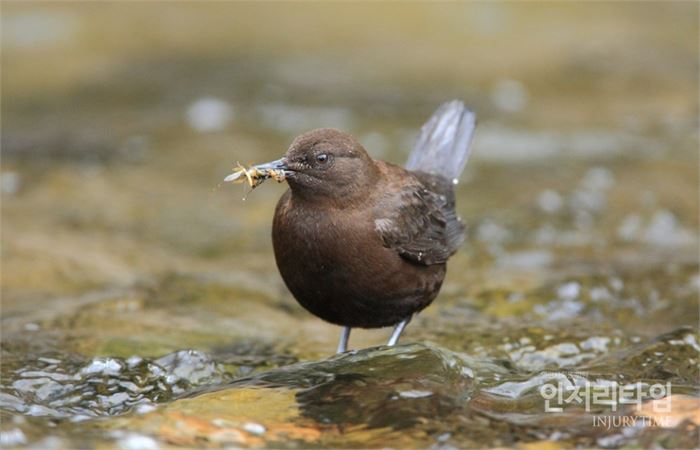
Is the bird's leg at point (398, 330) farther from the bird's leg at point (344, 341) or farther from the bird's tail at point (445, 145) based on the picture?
the bird's tail at point (445, 145)

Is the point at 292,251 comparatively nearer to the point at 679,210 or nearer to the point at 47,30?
the point at 679,210

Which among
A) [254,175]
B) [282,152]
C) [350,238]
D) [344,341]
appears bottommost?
[344,341]

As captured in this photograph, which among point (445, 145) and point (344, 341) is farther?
point (445, 145)

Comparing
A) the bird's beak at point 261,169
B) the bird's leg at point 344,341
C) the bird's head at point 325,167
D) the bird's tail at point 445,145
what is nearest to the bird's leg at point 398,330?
the bird's leg at point 344,341

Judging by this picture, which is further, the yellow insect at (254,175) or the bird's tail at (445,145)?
the bird's tail at (445,145)

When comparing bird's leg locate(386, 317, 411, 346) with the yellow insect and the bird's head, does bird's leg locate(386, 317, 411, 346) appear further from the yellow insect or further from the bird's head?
the yellow insect

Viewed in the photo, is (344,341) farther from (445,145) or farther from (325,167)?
(445,145)

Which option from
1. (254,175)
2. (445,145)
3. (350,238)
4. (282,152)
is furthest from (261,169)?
(282,152)
